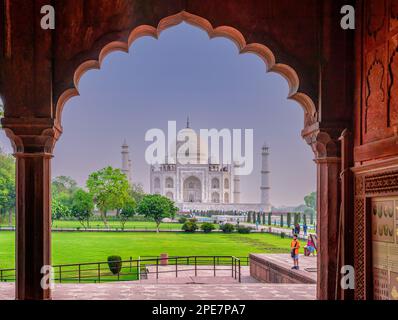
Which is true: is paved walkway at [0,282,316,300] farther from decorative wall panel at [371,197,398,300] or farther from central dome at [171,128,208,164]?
central dome at [171,128,208,164]

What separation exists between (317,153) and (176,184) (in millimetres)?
66120

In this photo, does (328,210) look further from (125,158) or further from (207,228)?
(125,158)

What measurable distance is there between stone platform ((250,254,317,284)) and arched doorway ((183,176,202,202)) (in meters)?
59.3

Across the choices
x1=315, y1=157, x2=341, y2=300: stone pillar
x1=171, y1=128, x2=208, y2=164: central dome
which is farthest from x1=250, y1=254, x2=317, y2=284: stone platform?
x1=171, y1=128, x2=208, y2=164: central dome

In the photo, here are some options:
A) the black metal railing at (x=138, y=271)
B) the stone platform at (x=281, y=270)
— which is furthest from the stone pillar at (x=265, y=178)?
the stone platform at (x=281, y=270)

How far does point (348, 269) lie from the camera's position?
475 cm

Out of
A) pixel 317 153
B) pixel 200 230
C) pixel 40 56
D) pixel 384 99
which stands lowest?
pixel 200 230

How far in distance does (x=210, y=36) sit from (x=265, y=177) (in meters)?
68.8

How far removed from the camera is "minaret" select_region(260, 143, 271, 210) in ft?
233

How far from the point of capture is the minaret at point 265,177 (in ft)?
233
